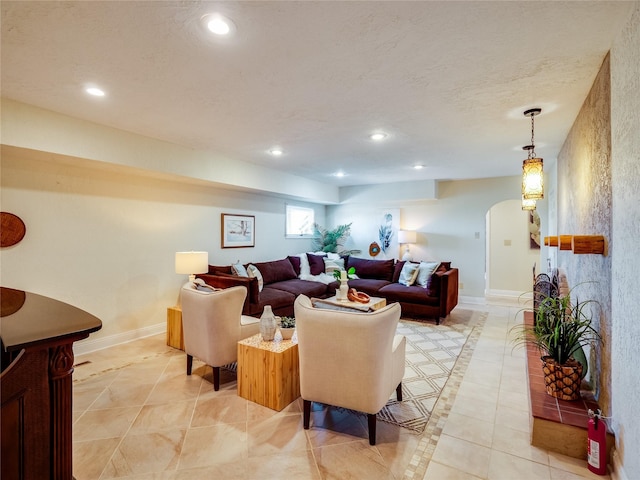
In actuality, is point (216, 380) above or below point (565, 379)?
below

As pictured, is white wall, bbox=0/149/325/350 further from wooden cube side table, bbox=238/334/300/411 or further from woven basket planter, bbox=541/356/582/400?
woven basket planter, bbox=541/356/582/400

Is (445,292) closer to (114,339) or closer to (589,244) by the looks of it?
(589,244)

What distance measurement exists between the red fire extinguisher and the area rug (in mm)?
930

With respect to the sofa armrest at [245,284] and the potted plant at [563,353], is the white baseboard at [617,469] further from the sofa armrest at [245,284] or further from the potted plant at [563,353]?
the sofa armrest at [245,284]

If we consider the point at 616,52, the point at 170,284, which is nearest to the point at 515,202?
the point at 616,52

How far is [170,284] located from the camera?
14.4 feet

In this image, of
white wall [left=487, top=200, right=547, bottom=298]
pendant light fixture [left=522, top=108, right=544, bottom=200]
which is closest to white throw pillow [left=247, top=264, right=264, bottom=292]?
pendant light fixture [left=522, top=108, right=544, bottom=200]

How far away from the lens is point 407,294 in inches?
195

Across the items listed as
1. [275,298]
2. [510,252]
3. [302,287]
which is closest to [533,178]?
[275,298]

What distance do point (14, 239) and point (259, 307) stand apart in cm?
258

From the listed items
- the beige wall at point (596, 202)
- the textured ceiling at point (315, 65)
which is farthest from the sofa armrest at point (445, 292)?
the textured ceiling at point (315, 65)

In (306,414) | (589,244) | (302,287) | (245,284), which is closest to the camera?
(589,244)

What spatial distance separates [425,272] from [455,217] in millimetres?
1697

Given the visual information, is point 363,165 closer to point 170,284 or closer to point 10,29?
point 170,284
